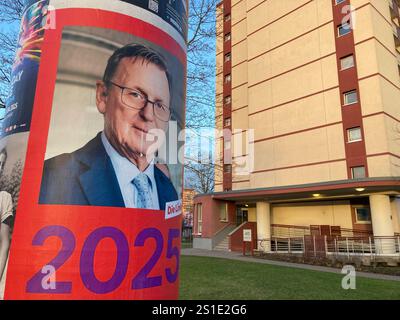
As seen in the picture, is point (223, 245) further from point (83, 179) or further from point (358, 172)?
point (83, 179)

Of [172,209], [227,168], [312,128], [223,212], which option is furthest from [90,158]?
[227,168]

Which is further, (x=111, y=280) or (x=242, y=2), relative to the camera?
(x=242, y=2)

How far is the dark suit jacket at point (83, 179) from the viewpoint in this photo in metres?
2.70

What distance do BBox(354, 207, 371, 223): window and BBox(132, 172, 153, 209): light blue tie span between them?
23.3 m

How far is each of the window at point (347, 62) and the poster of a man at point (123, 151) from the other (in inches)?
943

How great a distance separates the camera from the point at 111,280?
8.81 ft

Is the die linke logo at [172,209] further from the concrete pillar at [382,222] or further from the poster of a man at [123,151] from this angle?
the concrete pillar at [382,222]

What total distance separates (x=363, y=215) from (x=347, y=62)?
11.5 m

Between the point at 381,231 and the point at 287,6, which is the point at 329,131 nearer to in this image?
the point at 381,231

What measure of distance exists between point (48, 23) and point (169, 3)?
131 centimetres

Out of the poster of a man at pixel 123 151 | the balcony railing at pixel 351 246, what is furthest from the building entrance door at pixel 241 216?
the poster of a man at pixel 123 151

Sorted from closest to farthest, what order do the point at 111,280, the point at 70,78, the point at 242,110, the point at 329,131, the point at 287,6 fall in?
the point at 111,280, the point at 70,78, the point at 329,131, the point at 287,6, the point at 242,110

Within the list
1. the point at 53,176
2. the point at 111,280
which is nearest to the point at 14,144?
the point at 53,176

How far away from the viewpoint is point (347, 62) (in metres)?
23.7
